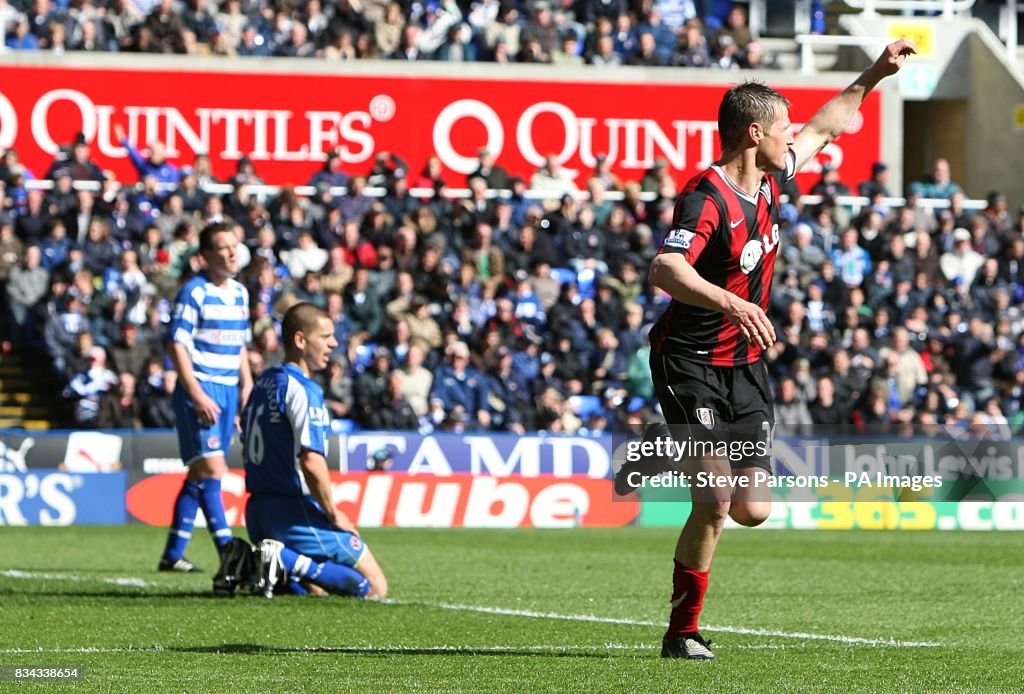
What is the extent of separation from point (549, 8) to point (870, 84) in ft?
66.5

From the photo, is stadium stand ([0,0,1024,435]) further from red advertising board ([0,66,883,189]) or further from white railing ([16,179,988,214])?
red advertising board ([0,66,883,189])

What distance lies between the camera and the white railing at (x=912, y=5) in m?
30.5

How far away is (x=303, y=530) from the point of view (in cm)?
1048

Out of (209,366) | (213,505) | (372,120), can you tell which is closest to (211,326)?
(209,366)

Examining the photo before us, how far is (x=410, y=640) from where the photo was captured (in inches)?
338

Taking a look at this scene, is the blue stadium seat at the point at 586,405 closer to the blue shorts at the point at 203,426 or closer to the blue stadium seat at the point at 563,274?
the blue stadium seat at the point at 563,274

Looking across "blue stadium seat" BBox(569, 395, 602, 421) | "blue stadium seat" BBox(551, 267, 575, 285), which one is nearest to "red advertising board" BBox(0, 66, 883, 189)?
"blue stadium seat" BBox(551, 267, 575, 285)

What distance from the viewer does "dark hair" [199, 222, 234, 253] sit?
37.9 feet

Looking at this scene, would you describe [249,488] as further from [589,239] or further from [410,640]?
[589,239]

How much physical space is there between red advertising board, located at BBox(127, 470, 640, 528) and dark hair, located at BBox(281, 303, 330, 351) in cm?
951

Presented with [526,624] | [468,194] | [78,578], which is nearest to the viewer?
[526,624]

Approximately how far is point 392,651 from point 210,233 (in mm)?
4297

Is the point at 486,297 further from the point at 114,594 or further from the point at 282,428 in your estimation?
the point at 282,428

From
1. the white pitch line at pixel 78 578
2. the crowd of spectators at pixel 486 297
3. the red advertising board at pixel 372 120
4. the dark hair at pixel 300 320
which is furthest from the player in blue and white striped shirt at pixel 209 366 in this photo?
the red advertising board at pixel 372 120
